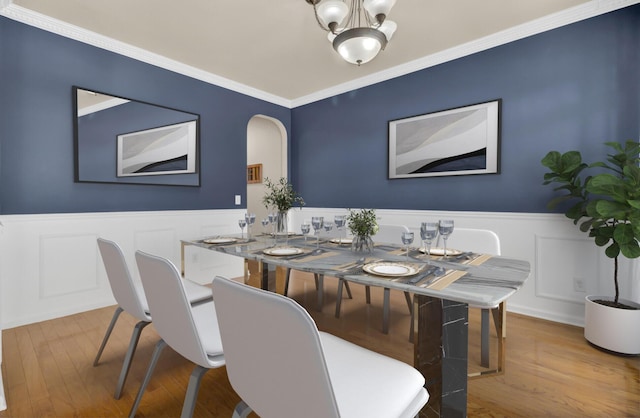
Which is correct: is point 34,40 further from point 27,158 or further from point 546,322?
point 546,322

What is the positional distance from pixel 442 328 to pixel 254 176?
4795 millimetres

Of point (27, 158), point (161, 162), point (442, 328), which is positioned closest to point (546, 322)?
point (442, 328)

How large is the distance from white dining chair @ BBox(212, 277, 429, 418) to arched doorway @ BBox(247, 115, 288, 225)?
4.02m

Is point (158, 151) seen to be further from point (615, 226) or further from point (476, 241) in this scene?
point (615, 226)

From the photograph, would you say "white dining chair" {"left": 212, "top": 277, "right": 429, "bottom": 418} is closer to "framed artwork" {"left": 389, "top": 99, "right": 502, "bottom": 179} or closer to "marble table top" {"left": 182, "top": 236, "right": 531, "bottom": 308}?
"marble table top" {"left": 182, "top": 236, "right": 531, "bottom": 308}

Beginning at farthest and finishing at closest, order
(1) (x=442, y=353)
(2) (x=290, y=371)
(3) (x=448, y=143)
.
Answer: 1. (3) (x=448, y=143)
2. (1) (x=442, y=353)
3. (2) (x=290, y=371)

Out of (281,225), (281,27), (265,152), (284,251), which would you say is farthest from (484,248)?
(265,152)

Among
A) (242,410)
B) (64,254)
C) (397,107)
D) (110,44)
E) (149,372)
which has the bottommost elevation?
(149,372)

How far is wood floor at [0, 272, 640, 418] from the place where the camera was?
1507 mm

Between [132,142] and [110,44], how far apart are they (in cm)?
91

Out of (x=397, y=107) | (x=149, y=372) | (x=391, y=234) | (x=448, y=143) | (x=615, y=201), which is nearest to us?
(x=149, y=372)

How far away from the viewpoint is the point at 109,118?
2.93m

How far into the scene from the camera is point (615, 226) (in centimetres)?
209

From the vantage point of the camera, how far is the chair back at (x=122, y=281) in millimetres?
1430
